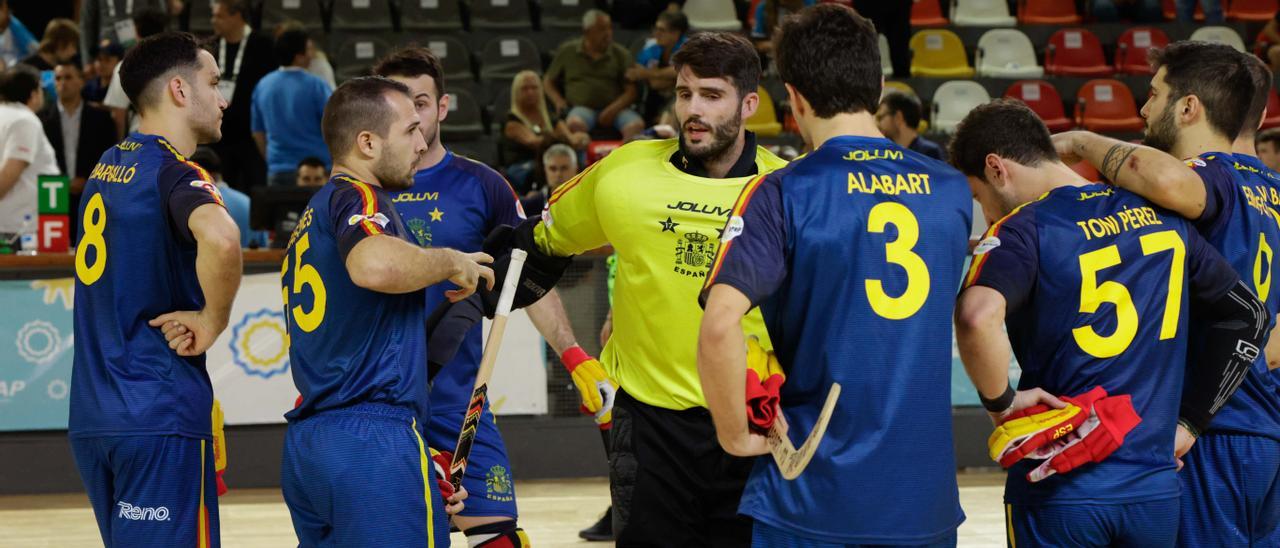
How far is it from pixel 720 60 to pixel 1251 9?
41.3ft

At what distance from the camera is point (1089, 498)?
349 centimetres

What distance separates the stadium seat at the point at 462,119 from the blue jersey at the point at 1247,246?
9.61 metres

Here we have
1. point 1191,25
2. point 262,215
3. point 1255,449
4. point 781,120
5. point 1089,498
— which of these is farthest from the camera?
point 1191,25

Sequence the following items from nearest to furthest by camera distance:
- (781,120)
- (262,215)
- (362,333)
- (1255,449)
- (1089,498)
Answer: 1. (1089,498)
2. (362,333)
3. (1255,449)
4. (262,215)
5. (781,120)

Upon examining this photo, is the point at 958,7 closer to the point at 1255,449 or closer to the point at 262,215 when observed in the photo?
the point at 262,215

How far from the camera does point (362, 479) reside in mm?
3625

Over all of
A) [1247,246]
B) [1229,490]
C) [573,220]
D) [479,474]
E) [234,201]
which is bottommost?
[479,474]

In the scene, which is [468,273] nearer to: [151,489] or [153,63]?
[151,489]

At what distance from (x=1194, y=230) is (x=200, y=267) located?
2.83m

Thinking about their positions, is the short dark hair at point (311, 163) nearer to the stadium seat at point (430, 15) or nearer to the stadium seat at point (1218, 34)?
the stadium seat at point (430, 15)

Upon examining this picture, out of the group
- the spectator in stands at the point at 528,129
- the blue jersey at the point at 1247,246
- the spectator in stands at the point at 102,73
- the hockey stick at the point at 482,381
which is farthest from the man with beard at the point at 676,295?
the spectator in stands at the point at 102,73

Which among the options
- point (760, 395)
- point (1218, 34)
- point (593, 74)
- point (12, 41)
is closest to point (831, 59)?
point (760, 395)

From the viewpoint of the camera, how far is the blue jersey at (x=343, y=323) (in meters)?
3.70

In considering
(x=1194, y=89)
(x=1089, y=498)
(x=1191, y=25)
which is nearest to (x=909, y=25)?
(x=1191, y=25)
